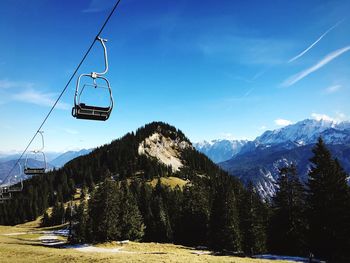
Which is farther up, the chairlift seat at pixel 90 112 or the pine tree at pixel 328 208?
the chairlift seat at pixel 90 112

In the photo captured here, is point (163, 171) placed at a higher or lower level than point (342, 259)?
higher

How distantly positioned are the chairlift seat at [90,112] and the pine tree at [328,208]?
38.9m

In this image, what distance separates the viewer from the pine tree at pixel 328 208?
139ft

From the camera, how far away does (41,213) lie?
162500mm

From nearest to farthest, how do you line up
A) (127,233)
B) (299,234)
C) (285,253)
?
(299,234)
(285,253)
(127,233)

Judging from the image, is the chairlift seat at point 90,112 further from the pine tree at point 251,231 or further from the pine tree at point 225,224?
the pine tree at point 225,224

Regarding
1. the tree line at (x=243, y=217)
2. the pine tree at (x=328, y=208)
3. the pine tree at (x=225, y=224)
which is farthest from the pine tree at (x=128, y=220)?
the pine tree at (x=328, y=208)

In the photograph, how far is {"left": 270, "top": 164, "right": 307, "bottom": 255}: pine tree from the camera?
5228 centimetres

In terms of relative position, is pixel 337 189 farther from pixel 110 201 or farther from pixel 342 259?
pixel 110 201

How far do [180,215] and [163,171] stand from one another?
4151 inches

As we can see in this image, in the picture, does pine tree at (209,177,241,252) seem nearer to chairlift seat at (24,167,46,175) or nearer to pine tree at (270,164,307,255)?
pine tree at (270,164,307,255)

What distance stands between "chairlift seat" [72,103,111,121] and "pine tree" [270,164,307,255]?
43.1 meters

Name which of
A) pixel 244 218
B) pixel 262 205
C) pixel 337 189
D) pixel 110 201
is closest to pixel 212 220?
pixel 244 218

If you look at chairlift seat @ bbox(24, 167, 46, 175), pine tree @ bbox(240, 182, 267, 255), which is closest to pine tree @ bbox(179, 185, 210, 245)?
pine tree @ bbox(240, 182, 267, 255)
